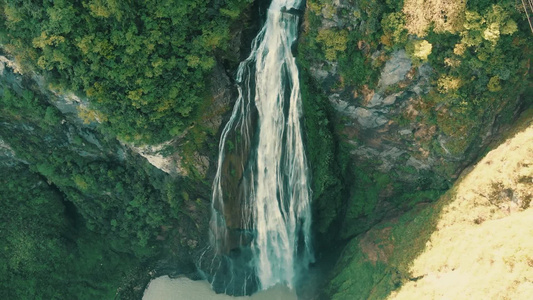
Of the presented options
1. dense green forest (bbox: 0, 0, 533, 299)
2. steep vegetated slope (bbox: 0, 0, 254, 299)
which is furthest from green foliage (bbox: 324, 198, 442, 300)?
steep vegetated slope (bbox: 0, 0, 254, 299)

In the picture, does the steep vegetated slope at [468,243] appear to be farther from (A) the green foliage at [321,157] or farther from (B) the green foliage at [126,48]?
(B) the green foliage at [126,48]

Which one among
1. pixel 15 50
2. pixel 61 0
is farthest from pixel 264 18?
pixel 15 50

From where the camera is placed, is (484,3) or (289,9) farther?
(289,9)

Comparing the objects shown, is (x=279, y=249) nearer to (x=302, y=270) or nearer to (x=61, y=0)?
(x=302, y=270)

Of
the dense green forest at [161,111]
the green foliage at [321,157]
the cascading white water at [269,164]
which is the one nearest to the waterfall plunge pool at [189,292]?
the cascading white water at [269,164]

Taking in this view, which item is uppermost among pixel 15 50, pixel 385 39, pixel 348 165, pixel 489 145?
pixel 385 39

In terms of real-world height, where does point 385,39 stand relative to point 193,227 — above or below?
above

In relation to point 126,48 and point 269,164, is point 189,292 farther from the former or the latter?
point 126,48

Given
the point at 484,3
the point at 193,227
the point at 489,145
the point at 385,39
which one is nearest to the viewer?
the point at 484,3
